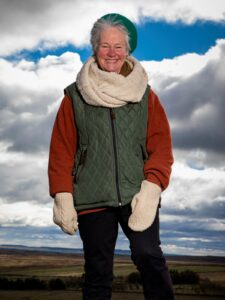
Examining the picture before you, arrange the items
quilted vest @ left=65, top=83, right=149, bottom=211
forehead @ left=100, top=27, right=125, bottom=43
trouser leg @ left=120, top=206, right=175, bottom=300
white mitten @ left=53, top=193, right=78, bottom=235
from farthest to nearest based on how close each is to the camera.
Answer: forehead @ left=100, top=27, right=125, bottom=43, white mitten @ left=53, top=193, right=78, bottom=235, quilted vest @ left=65, top=83, right=149, bottom=211, trouser leg @ left=120, top=206, right=175, bottom=300

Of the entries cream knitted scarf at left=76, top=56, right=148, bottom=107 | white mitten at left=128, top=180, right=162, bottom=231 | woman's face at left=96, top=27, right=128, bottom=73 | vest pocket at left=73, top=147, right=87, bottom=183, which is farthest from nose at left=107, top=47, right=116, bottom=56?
white mitten at left=128, top=180, right=162, bottom=231

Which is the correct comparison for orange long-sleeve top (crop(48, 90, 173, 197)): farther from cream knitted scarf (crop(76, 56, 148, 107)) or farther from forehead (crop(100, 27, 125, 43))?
forehead (crop(100, 27, 125, 43))

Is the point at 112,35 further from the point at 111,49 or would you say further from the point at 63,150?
the point at 63,150

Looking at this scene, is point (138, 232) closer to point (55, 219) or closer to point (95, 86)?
point (55, 219)

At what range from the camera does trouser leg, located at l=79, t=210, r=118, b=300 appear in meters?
3.64

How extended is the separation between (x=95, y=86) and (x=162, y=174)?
0.80 metres

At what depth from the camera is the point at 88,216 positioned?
3695 millimetres

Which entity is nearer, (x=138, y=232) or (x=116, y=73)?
(x=138, y=232)

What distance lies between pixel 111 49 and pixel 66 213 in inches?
48.7

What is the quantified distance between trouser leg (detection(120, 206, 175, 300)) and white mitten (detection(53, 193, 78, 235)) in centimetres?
44

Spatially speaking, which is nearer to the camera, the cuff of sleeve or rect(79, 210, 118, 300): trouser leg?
rect(79, 210, 118, 300): trouser leg

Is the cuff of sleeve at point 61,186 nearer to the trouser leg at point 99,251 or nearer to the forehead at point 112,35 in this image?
the trouser leg at point 99,251

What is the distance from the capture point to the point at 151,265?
349 centimetres

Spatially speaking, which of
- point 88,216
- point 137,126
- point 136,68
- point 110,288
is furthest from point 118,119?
point 110,288
